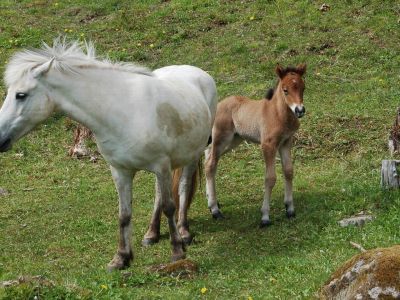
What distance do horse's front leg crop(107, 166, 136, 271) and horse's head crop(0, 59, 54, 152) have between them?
117cm

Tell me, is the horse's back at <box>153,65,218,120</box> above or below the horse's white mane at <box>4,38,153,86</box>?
below

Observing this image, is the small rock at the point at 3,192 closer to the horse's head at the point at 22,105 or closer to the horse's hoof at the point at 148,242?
the horse's hoof at the point at 148,242

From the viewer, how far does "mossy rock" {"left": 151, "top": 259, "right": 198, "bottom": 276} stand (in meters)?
5.42

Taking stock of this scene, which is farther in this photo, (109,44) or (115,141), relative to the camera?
(109,44)

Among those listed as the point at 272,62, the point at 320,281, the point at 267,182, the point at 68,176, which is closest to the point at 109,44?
the point at 272,62

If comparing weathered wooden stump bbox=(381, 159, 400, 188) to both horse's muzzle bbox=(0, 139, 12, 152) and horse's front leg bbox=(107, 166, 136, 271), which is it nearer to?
horse's front leg bbox=(107, 166, 136, 271)

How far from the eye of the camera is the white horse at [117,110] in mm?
5234

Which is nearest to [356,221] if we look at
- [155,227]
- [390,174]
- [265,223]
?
[390,174]

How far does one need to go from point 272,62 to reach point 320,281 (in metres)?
8.90

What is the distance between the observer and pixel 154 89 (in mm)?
5875

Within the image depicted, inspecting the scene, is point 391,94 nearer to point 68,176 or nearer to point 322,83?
point 322,83

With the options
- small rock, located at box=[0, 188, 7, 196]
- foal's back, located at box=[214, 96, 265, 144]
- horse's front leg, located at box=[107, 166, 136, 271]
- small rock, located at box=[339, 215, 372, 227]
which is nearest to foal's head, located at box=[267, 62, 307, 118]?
foal's back, located at box=[214, 96, 265, 144]

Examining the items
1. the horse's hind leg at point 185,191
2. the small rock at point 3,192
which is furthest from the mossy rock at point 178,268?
the small rock at point 3,192

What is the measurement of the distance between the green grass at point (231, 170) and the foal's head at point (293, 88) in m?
1.40
